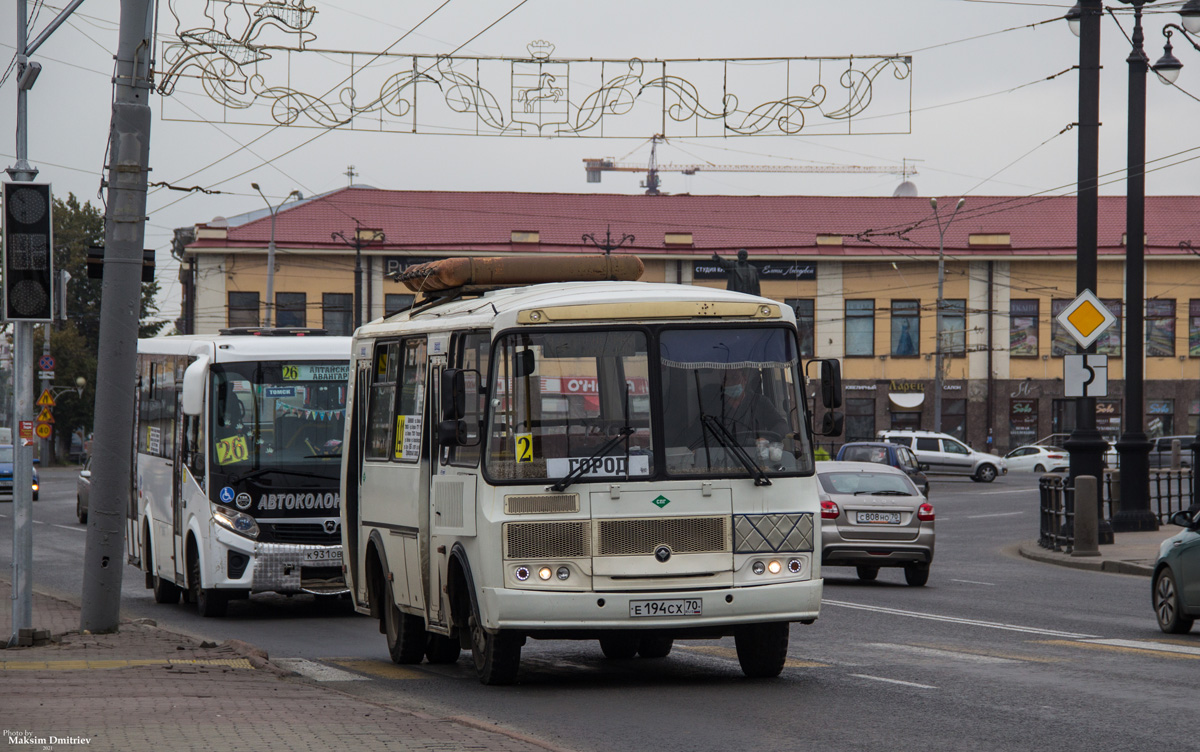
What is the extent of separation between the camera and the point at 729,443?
10.3 metres

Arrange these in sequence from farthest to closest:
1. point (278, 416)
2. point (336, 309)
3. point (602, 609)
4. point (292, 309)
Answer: point (336, 309)
point (292, 309)
point (278, 416)
point (602, 609)

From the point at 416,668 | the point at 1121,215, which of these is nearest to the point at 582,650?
the point at 416,668

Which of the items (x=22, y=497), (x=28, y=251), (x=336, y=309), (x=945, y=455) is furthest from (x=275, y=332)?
(x=336, y=309)

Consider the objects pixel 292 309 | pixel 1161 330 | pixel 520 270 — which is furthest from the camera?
pixel 1161 330

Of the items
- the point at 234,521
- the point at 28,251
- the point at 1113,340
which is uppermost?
the point at 1113,340

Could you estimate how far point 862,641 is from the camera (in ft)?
44.6

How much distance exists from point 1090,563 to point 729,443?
1488 cm

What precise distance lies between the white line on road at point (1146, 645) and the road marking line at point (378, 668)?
216 inches

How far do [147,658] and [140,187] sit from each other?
4142 millimetres

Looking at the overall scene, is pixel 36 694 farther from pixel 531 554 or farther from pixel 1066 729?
pixel 1066 729

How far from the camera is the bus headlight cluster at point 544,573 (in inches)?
395

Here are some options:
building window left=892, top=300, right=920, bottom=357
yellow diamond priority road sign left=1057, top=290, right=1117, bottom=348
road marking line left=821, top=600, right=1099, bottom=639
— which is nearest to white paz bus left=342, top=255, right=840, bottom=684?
road marking line left=821, top=600, right=1099, bottom=639

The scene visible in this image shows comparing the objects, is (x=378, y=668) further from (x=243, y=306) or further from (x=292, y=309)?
(x=243, y=306)

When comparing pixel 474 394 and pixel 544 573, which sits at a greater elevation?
pixel 474 394
